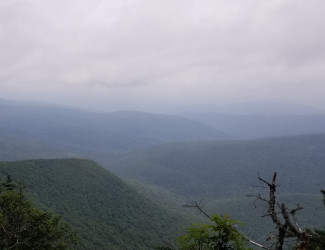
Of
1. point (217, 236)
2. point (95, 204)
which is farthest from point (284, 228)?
point (95, 204)

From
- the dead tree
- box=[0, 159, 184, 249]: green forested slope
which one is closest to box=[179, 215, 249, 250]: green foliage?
the dead tree

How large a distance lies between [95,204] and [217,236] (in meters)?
76.7

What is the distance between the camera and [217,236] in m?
14.3

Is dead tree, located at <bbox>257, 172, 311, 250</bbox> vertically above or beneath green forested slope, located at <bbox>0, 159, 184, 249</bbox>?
above

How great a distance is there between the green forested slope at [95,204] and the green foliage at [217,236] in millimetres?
48536

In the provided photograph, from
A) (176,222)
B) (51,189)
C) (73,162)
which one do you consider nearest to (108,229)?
(51,189)

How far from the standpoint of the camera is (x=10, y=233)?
16141 mm

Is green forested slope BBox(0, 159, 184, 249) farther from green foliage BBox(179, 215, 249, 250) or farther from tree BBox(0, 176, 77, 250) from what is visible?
green foliage BBox(179, 215, 249, 250)

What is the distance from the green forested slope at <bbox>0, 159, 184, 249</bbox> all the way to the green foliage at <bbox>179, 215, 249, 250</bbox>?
159ft

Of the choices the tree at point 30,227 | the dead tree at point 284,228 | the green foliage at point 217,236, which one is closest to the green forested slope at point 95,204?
the tree at point 30,227

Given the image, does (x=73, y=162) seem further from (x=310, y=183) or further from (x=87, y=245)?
(x=310, y=183)

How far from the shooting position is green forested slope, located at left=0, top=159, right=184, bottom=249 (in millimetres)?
69625

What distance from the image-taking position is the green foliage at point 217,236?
13500mm

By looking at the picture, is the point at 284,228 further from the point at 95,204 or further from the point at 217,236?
the point at 95,204
